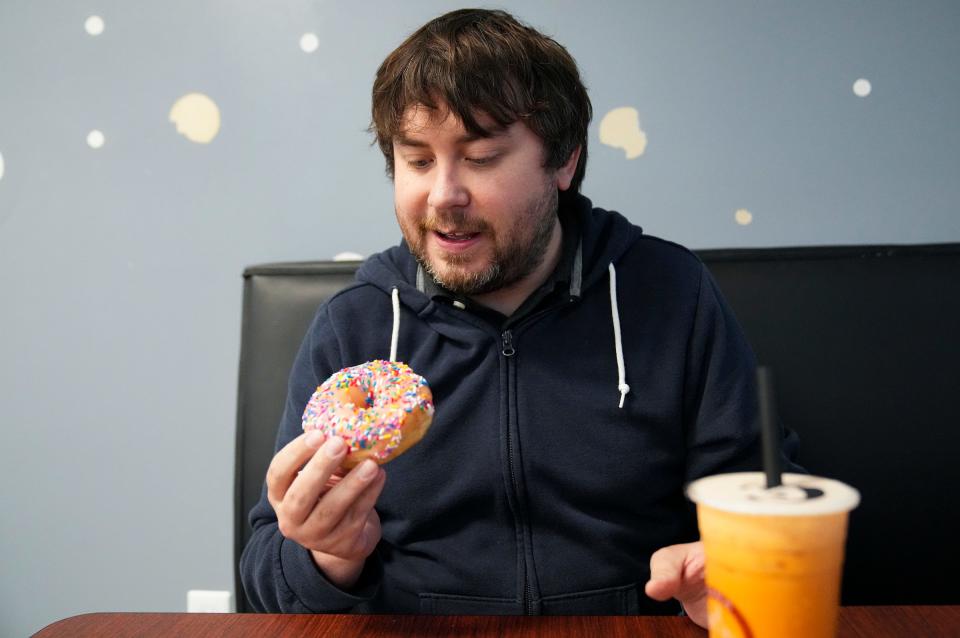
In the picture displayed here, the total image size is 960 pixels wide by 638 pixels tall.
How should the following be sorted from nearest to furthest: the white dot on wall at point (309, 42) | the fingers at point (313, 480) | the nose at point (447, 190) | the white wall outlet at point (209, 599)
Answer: the fingers at point (313, 480) → the nose at point (447, 190) → the white dot on wall at point (309, 42) → the white wall outlet at point (209, 599)

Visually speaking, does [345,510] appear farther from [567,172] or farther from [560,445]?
[567,172]

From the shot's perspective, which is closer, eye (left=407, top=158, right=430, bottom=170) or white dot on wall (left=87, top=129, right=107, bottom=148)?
eye (left=407, top=158, right=430, bottom=170)

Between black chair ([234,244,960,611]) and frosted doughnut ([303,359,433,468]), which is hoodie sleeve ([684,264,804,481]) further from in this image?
frosted doughnut ([303,359,433,468])

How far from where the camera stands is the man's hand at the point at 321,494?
869mm

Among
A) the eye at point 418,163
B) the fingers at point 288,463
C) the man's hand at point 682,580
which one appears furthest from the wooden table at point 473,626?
the eye at point 418,163

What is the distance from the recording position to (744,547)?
1.92ft

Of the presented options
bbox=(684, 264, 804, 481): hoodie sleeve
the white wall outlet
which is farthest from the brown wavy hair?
the white wall outlet

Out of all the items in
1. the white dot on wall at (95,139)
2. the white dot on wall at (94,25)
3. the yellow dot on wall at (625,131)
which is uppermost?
the white dot on wall at (94,25)

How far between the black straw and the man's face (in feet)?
2.01

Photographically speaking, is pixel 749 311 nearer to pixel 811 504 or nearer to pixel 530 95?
pixel 530 95

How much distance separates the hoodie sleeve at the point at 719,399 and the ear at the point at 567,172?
0.90 ft

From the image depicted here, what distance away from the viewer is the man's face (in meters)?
1.13

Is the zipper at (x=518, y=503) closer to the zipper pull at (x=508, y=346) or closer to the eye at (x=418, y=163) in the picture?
the zipper pull at (x=508, y=346)

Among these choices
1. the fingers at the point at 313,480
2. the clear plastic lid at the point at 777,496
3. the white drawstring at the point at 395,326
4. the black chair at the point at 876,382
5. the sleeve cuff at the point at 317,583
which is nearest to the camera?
the clear plastic lid at the point at 777,496
